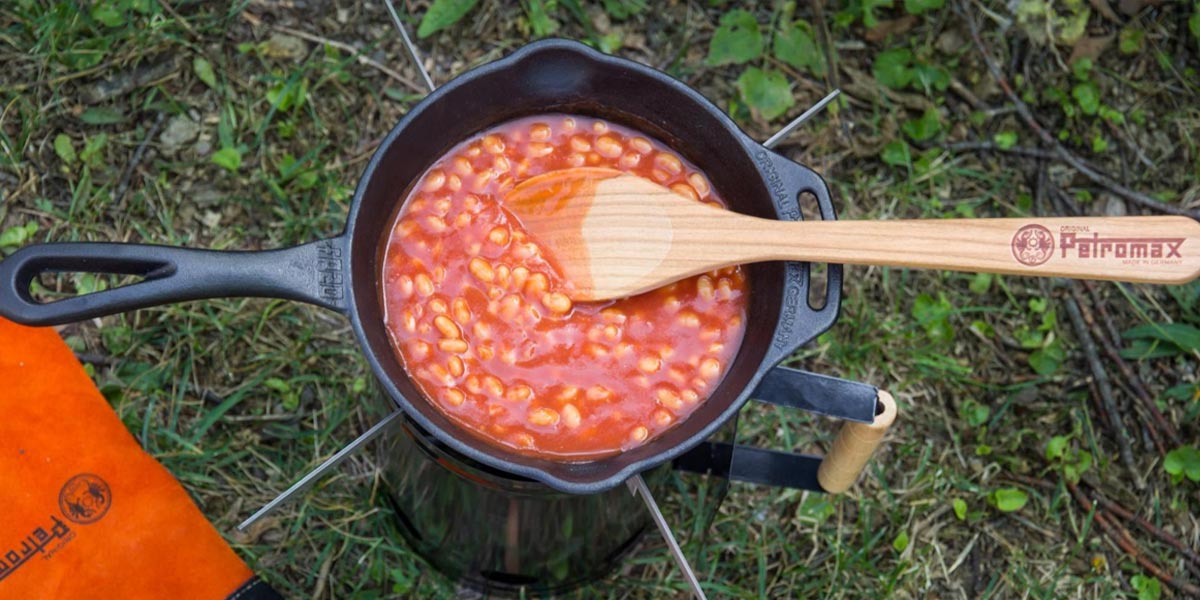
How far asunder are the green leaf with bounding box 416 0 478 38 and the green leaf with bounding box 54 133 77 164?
98cm

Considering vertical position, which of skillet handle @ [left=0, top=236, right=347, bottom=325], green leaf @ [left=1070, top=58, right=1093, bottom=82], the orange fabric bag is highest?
skillet handle @ [left=0, top=236, right=347, bottom=325]

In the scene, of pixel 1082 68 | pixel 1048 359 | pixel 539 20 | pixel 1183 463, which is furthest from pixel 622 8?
pixel 1183 463

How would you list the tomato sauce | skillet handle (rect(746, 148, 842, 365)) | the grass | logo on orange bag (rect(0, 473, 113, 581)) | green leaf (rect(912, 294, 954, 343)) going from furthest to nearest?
green leaf (rect(912, 294, 954, 343))
the grass
logo on orange bag (rect(0, 473, 113, 581))
the tomato sauce
skillet handle (rect(746, 148, 842, 365))

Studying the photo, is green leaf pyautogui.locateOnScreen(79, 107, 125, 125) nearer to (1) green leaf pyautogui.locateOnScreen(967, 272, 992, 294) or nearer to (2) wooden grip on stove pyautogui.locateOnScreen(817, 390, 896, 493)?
(2) wooden grip on stove pyautogui.locateOnScreen(817, 390, 896, 493)

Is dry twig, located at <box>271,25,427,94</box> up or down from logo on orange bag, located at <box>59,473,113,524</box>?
up

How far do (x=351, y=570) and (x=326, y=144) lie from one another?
3.73 ft

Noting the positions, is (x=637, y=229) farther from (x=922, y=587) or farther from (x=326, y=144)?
(x=922, y=587)

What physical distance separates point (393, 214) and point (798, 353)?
1.30 m

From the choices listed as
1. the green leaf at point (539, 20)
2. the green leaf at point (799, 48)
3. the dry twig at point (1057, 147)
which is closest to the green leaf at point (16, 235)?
the green leaf at point (539, 20)

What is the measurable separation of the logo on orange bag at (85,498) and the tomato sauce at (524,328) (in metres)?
0.91

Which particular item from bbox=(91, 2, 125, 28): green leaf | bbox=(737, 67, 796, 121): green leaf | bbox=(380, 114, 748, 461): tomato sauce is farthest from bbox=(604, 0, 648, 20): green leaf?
bbox=(91, 2, 125, 28): green leaf

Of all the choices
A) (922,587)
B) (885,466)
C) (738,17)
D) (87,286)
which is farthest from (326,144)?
(922,587)

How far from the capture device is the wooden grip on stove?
5.94 ft

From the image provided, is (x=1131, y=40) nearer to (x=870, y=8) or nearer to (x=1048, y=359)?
(x=870, y=8)
